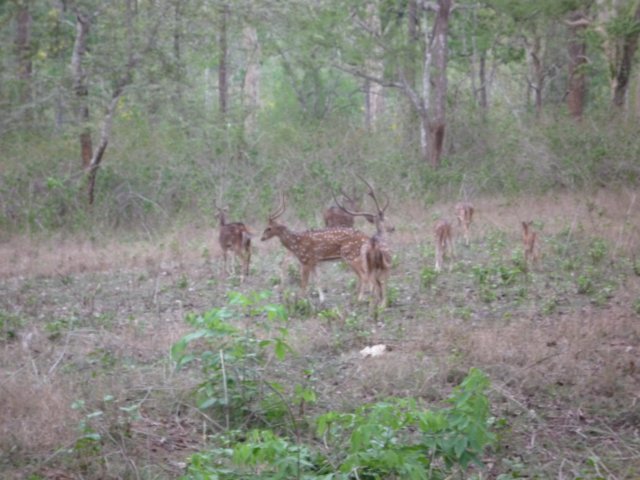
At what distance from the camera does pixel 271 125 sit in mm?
29781

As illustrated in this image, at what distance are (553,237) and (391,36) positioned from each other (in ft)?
39.6

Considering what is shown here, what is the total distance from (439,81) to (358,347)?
614 inches

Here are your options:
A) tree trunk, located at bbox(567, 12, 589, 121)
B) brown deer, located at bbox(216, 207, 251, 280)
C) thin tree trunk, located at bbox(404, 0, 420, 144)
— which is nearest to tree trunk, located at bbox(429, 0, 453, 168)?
thin tree trunk, located at bbox(404, 0, 420, 144)

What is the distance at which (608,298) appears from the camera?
39.7 feet

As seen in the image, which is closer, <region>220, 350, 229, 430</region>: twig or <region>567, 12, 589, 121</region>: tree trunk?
<region>220, 350, 229, 430</region>: twig

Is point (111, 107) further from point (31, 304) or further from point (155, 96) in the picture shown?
point (31, 304)

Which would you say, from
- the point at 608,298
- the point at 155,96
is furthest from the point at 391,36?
the point at 608,298

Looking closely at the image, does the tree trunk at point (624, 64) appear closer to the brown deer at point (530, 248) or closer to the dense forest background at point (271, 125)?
the dense forest background at point (271, 125)

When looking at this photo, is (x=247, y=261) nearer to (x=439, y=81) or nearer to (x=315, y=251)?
(x=315, y=251)

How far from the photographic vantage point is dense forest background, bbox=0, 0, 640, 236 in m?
21.6

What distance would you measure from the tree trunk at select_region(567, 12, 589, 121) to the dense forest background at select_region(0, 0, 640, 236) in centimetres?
6

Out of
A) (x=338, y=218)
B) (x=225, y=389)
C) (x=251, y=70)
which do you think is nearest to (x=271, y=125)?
(x=251, y=70)

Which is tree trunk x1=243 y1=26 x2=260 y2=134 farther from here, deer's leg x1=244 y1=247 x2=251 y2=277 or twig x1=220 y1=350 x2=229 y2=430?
twig x1=220 y1=350 x2=229 y2=430

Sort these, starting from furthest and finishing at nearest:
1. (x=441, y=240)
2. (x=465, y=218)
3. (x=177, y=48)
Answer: (x=177, y=48)
(x=465, y=218)
(x=441, y=240)
